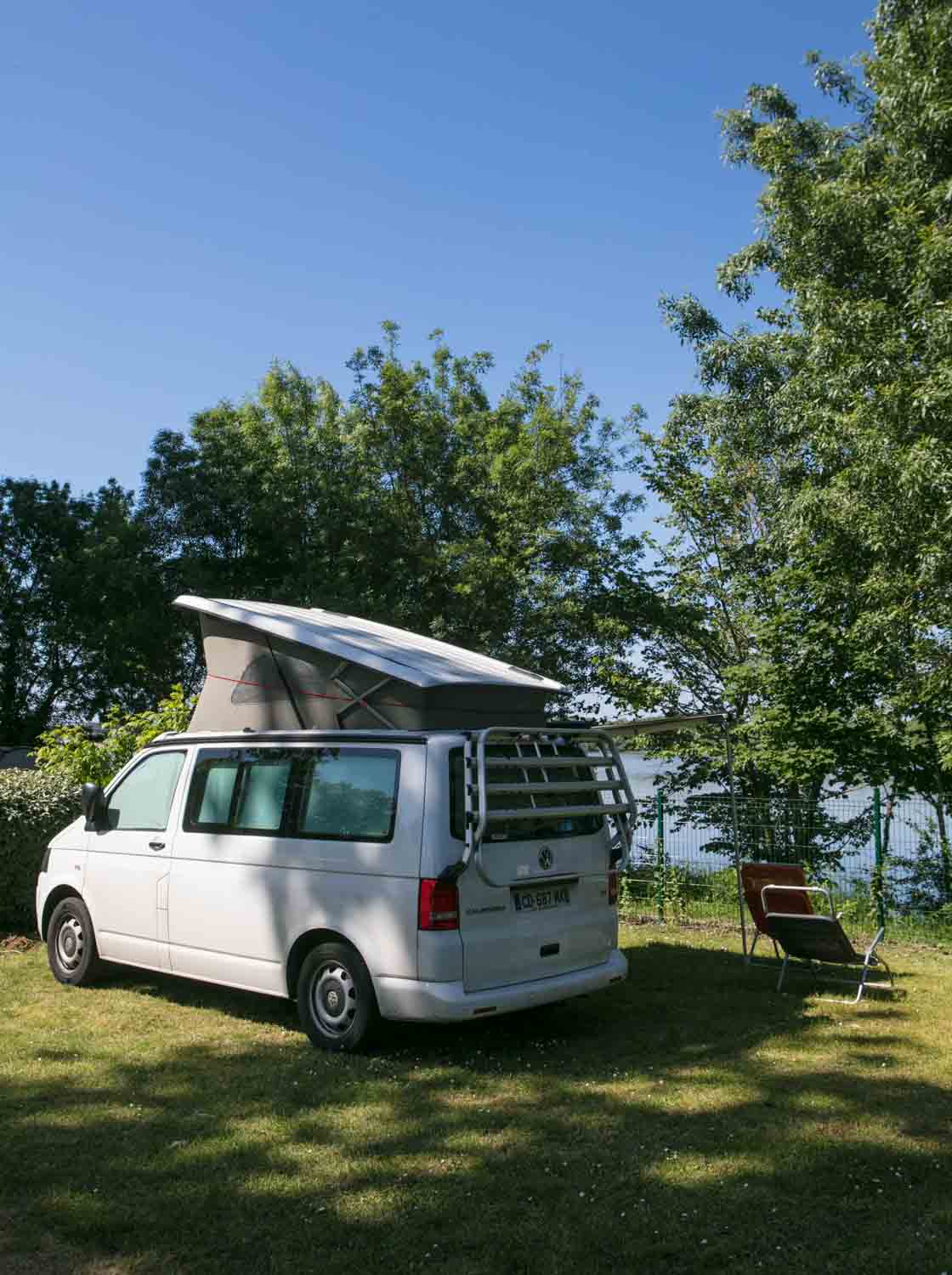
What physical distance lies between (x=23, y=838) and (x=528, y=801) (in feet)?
20.8

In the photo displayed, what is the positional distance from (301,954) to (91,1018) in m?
1.76

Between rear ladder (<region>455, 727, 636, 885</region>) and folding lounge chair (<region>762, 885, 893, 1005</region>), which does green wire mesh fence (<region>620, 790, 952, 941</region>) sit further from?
rear ladder (<region>455, 727, 636, 885</region>)

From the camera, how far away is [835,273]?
18.3 m

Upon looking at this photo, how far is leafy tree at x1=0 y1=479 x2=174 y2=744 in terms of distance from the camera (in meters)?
26.7

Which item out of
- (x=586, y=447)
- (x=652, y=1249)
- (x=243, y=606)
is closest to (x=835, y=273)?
(x=586, y=447)

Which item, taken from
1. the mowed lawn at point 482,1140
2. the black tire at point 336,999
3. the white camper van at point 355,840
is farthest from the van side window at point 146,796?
the black tire at point 336,999

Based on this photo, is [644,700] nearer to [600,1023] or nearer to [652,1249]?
[600,1023]

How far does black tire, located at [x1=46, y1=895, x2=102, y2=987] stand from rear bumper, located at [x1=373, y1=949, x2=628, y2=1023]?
122 inches

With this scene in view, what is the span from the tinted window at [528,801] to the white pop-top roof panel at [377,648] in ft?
1.76

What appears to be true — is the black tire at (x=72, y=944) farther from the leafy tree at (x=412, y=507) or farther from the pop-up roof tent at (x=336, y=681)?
the leafy tree at (x=412, y=507)

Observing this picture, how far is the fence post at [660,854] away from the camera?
42.1ft

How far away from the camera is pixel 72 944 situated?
29.0 ft

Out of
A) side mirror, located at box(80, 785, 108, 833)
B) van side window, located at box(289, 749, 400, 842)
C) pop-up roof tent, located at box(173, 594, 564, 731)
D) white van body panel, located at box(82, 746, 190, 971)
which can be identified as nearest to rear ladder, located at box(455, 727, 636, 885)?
pop-up roof tent, located at box(173, 594, 564, 731)

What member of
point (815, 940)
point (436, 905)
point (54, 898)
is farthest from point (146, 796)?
point (815, 940)
